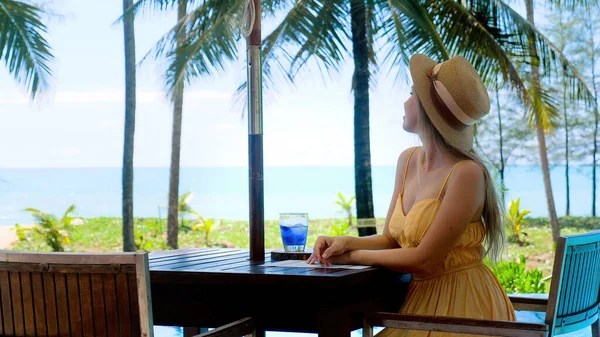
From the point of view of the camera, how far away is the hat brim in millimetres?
2533

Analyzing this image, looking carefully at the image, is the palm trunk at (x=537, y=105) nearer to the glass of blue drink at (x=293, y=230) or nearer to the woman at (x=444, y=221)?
the woman at (x=444, y=221)

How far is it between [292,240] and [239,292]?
1.38 ft

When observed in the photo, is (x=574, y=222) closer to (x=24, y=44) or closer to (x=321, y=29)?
(x=321, y=29)

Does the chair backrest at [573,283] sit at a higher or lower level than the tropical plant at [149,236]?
higher

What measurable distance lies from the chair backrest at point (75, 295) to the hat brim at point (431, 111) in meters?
1.13

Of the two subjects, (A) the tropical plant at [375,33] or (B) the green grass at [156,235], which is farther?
(B) the green grass at [156,235]

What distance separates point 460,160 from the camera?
2.50 m

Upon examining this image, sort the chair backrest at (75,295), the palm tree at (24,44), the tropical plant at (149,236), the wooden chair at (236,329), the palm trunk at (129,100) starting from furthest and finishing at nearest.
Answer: the tropical plant at (149,236) < the palm trunk at (129,100) < the palm tree at (24,44) < the wooden chair at (236,329) < the chair backrest at (75,295)

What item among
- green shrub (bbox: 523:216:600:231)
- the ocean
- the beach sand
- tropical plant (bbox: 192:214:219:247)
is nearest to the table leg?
tropical plant (bbox: 192:214:219:247)

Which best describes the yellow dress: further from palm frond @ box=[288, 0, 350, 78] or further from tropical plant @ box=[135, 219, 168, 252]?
tropical plant @ box=[135, 219, 168, 252]

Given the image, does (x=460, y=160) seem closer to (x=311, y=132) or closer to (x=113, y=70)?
(x=113, y=70)

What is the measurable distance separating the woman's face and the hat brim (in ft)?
0.11

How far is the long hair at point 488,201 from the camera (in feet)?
8.19

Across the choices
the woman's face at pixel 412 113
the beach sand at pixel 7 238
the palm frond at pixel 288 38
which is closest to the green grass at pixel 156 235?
the beach sand at pixel 7 238
